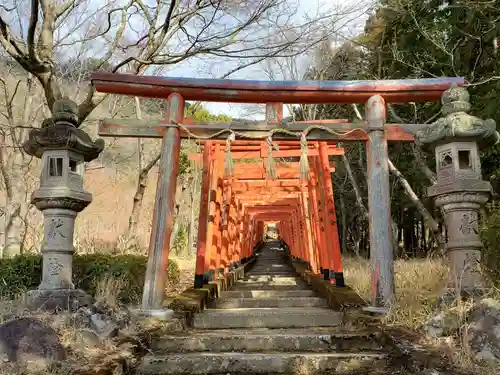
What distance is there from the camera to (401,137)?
6.50 meters

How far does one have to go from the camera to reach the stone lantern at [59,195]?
5.01 meters

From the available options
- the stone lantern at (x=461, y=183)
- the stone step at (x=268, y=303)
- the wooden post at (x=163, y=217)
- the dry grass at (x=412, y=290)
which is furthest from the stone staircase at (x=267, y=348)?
the stone step at (x=268, y=303)

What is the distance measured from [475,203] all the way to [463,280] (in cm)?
81

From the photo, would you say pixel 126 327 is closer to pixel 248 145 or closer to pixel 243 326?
pixel 243 326

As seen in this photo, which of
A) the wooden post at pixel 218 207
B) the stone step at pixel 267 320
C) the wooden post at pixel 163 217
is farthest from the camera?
the wooden post at pixel 218 207

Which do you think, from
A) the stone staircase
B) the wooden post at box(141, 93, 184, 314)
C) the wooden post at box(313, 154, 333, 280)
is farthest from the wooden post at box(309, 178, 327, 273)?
the wooden post at box(141, 93, 184, 314)

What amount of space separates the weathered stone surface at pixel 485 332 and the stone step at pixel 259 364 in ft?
2.79

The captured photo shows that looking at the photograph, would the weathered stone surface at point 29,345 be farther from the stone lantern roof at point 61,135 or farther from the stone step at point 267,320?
the stone step at point 267,320

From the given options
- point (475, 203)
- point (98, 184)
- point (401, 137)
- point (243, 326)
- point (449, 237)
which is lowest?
point (243, 326)

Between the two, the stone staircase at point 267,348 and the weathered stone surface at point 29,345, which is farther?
the stone staircase at point 267,348

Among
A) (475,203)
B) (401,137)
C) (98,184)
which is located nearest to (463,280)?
(475,203)

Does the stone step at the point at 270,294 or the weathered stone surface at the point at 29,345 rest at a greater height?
the weathered stone surface at the point at 29,345

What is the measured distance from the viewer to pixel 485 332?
3656mm

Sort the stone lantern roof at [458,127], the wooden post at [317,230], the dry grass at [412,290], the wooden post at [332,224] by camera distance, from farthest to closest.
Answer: the wooden post at [317,230] < the wooden post at [332,224] < the dry grass at [412,290] < the stone lantern roof at [458,127]
